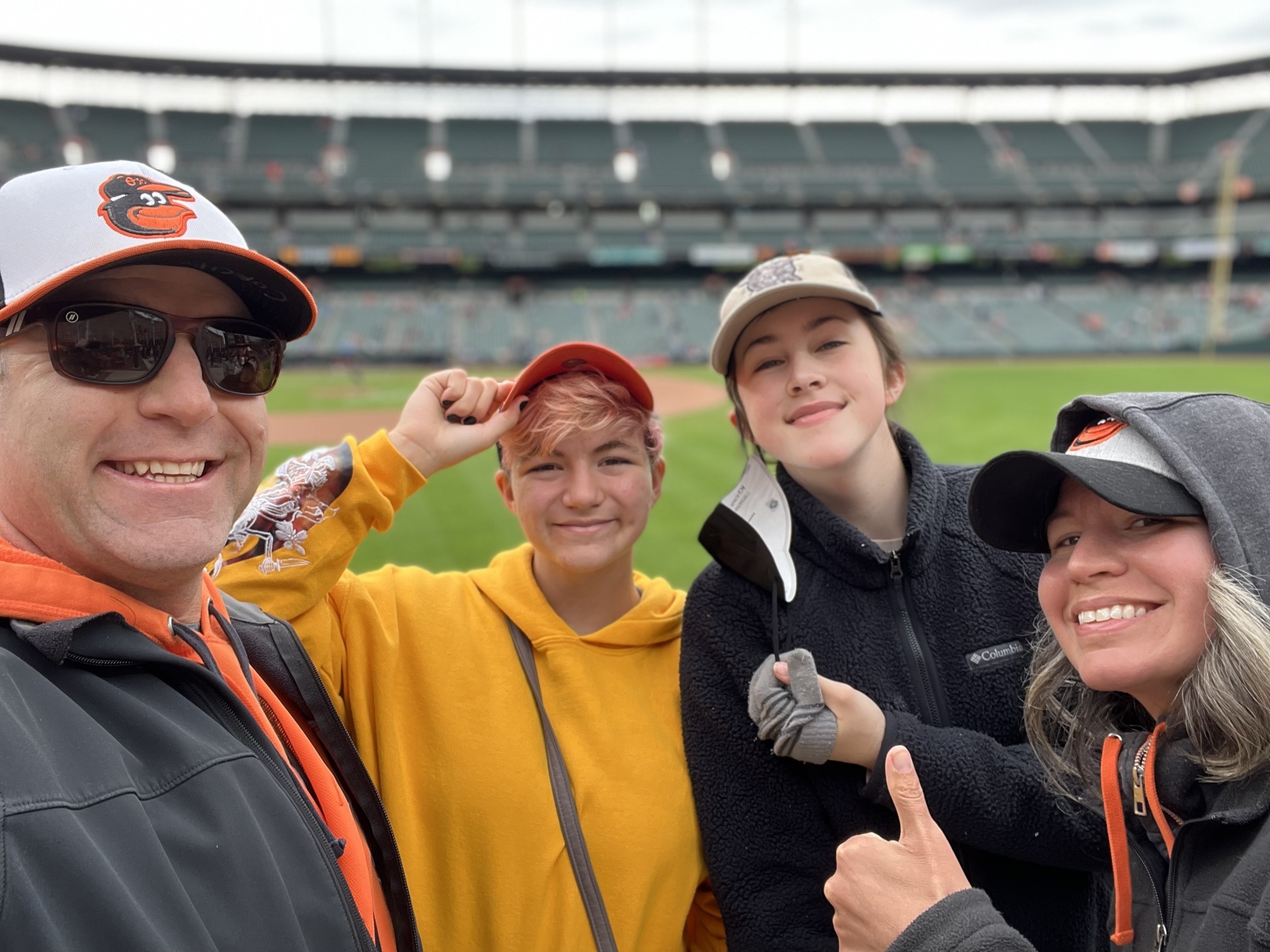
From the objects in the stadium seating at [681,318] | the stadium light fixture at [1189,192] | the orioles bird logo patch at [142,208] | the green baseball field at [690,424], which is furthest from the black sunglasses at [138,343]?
the stadium light fixture at [1189,192]

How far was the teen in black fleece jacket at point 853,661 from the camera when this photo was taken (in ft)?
7.19

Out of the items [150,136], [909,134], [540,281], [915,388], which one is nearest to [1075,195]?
[909,134]

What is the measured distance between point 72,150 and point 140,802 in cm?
5308

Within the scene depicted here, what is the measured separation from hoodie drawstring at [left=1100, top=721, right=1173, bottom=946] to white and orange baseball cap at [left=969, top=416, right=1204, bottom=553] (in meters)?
0.44

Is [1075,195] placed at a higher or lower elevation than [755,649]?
higher

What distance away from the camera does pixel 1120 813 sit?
1.75m

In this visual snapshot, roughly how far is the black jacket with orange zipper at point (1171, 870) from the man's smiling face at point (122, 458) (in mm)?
1450

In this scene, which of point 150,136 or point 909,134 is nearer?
point 150,136

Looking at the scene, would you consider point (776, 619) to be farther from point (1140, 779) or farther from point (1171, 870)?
point (1171, 870)

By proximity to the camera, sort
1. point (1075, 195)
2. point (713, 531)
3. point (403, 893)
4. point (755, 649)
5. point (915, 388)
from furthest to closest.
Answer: point (1075, 195) → point (915, 388) → point (713, 531) → point (755, 649) → point (403, 893)

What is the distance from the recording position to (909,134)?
5406 centimetres

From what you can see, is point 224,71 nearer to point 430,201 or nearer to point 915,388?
point 430,201

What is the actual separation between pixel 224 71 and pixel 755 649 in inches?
2171

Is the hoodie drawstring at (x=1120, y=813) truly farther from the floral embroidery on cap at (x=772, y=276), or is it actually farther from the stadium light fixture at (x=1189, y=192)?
the stadium light fixture at (x=1189, y=192)
